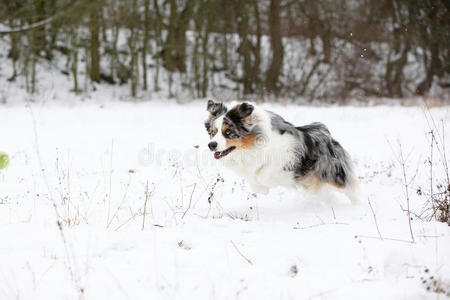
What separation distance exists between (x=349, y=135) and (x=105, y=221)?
27.7 ft

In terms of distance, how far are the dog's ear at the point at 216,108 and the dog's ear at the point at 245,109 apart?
45 centimetres

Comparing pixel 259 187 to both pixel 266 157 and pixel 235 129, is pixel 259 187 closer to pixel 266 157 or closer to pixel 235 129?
pixel 266 157

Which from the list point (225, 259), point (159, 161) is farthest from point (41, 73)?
point (225, 259)

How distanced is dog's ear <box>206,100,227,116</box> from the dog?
14 millimetres

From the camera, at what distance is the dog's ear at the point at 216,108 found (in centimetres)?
527

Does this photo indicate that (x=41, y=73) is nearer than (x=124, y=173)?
No

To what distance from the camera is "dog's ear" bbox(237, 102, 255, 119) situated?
475cm

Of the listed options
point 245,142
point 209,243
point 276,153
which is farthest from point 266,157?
point 209,243

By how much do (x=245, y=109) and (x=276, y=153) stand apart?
0.74 metres

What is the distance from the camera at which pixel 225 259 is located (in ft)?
10.2

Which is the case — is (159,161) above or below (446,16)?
below

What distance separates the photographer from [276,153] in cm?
497

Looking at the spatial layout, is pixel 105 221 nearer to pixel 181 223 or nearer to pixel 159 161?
pixel 181 223

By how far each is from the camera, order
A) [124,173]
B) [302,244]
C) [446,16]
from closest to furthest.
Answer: [302,244] < [124,173] < [446,16]
